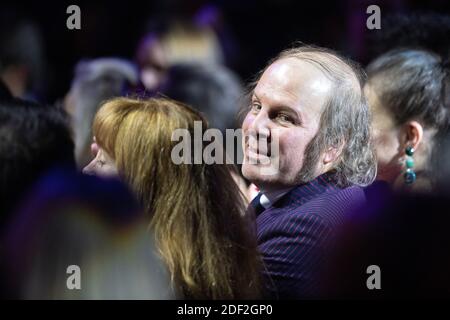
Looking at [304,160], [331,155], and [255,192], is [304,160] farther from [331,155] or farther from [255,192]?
[255,192]

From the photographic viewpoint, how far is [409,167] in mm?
2520

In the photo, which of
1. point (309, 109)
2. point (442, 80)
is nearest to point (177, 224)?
point (309, 109)

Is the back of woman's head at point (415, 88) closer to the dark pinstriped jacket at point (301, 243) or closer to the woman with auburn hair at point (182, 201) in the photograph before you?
the dark pinstriped jacket at point (301, 243)

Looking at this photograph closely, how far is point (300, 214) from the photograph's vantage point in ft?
6.97

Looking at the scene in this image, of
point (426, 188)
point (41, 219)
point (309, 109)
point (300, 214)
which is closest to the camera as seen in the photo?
point (41, 219)

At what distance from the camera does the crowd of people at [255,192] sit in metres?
1.85

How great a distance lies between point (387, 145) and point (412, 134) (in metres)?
0.08

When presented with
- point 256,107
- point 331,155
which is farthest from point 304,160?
point 256,107

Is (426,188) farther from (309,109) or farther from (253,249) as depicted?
(253,249)

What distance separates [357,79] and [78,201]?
0.94m

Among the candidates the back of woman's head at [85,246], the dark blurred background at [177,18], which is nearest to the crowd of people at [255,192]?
the back of woman's head at [85,246]

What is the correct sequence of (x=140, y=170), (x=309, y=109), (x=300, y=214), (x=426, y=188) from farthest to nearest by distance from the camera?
1. (x=426, y=188)
2. (x=309, y=109)
3. (x=300, y=214)
4. (x=140, y=170)

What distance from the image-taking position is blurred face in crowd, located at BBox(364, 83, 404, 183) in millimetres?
2543
